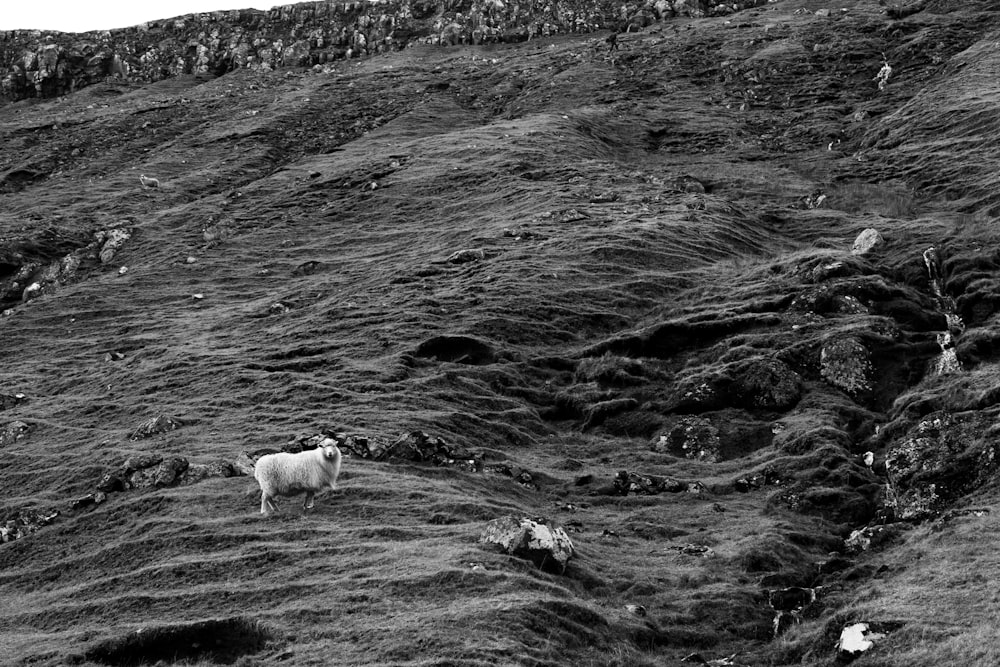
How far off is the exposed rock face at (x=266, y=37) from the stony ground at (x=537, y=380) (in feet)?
157

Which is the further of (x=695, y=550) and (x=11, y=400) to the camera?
(x=11, y=400)

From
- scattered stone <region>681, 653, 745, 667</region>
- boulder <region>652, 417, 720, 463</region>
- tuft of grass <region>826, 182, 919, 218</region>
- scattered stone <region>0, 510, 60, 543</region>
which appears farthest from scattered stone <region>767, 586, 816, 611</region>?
tuft of grass <region>826, 182, 919, 218</region>

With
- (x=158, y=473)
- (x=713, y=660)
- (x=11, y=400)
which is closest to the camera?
(x=713, y=660)

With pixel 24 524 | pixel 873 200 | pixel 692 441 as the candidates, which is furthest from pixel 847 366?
pixel 873 200

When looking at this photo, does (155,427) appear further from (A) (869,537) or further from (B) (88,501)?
(A) (869,537)

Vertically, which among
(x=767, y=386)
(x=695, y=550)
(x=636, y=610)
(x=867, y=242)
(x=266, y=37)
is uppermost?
(x=266, y=37)

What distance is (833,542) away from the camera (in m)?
19.8

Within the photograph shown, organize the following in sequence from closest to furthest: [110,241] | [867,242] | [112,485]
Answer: [112,485]
[867,242]
[110,241]

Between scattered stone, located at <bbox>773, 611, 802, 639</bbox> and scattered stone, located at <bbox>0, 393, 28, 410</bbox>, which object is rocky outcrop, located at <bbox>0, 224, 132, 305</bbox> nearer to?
scattered stone, located at <bbox>0, 393, 28, 410</bbox>

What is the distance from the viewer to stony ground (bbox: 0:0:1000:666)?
1585cm

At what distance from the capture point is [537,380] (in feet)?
109

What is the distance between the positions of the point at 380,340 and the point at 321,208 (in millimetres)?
28500

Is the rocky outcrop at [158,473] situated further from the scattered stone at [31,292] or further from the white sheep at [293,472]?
the scattered stone at [31,292]

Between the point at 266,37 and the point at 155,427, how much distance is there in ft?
392
